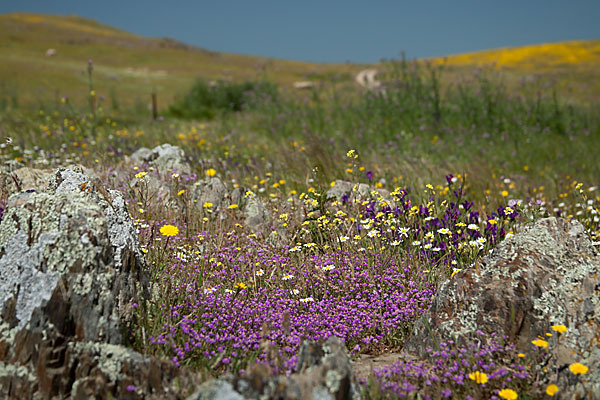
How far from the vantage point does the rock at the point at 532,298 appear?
87.2 inches

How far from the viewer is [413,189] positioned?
6.02 meters

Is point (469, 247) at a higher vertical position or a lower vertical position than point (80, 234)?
lower

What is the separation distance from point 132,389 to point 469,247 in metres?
2.66

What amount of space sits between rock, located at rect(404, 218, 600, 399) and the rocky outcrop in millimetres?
904

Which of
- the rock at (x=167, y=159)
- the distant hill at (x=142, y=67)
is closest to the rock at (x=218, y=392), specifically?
the rock at (x=167, y=159)

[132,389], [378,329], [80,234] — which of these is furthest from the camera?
[378,329]

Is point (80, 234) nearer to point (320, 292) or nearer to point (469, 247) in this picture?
point (320, 292)

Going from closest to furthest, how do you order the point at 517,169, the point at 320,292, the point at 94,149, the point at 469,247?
the point at 320,292 < the point at 469,247 < the point at 94,149 < the point at 517,169

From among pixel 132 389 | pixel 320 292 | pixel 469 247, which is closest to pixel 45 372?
pixel 132 389

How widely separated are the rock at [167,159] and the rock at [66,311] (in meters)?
3.43

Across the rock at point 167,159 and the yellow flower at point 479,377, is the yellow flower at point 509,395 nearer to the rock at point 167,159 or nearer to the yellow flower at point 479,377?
the yellow flower at point 479,377

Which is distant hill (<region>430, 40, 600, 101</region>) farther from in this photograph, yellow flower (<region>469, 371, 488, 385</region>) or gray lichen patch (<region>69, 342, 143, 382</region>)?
gray lichen patch (<region>69, 342, 143, 382</region>)

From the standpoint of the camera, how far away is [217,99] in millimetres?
15703

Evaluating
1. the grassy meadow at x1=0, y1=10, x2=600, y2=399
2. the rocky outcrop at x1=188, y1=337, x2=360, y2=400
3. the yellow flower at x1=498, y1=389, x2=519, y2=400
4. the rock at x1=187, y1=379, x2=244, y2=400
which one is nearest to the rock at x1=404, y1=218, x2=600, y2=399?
the grassy meadow at x1=0, y1=10, x2=600, y2=399
